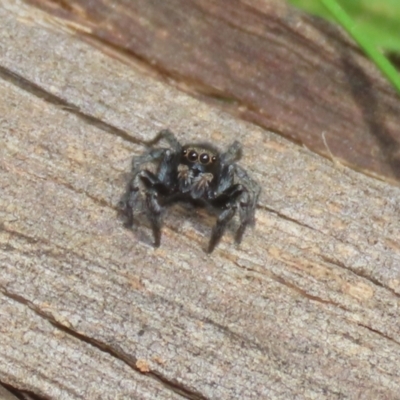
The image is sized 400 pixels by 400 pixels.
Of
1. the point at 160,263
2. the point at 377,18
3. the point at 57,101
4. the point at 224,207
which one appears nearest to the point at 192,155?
the point at 224,207

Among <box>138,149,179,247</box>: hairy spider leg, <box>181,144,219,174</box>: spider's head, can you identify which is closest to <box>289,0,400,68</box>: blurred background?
<box>181,144,219,174</box>: spider's head

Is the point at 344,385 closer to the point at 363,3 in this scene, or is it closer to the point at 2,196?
the point at 2,196

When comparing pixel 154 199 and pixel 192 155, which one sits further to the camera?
pixel 192 155

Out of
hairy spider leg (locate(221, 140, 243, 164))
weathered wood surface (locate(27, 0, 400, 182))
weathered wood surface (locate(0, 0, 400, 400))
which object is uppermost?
weathered wood surface (locate(27, 0, 400, 182))

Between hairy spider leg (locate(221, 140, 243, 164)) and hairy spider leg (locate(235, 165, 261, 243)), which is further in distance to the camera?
hairy spider leg (locate(221, 140, 243, 164))

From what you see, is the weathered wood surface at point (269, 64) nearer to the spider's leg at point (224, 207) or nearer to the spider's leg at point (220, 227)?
the spider's leg at point (224, 207)

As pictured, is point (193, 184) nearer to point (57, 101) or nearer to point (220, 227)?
point (220, 227)

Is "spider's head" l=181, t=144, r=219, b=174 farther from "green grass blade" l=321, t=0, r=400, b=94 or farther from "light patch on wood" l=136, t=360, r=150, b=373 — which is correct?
"light patch on wood" l=136, t=360, r=150, b=373
